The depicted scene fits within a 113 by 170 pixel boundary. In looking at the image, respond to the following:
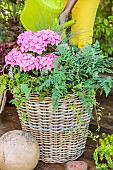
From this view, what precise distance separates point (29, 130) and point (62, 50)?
49 cm

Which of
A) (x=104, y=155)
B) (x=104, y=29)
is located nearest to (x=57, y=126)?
(x=104, y=155)

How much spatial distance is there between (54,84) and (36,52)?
193 mm

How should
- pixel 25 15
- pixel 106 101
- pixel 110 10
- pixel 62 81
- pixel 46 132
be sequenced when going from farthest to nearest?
pixel 110 10 → pixel 106 101 → pixel 25 15 → pixel 46 132 → pixel 62 81

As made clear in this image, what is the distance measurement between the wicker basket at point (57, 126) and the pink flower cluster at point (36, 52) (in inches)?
6.4

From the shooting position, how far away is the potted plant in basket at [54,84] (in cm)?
182

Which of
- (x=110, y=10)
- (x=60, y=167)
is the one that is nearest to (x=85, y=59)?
(x=60, y=167)

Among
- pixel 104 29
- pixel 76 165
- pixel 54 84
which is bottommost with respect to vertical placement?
pixel 76 165

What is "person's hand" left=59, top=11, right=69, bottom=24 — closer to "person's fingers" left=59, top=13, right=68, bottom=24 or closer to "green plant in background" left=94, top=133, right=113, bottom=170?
"person's fingers" left=59, top=13, right=68, bottom=24

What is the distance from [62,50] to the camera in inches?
71.8

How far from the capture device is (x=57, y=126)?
1905 mm

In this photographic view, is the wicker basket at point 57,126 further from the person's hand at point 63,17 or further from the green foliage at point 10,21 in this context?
the green foliage at point 10,21

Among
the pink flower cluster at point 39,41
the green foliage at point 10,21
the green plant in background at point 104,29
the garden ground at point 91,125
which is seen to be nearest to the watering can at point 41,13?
the pink flower cluster at point 39,41

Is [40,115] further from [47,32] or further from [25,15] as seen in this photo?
[25,15]

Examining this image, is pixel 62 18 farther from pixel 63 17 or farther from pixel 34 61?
pixel 34 61
